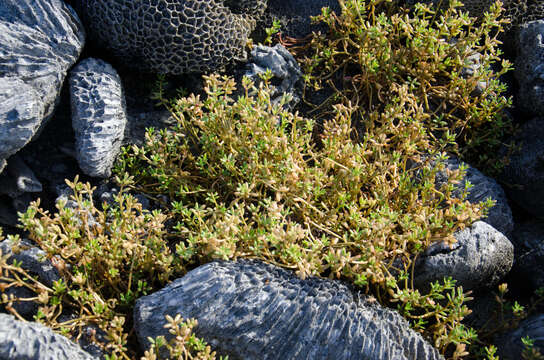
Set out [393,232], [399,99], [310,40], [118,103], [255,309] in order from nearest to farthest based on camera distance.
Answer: [255,309] → [393,232] → [118,103] → [399,99] → [310,40]

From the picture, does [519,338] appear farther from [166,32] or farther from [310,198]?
[166,32]

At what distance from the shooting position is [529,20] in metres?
4.47

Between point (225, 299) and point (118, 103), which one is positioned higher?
point (118, 103)

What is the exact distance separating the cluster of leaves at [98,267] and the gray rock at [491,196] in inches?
88.2

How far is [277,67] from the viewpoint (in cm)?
401

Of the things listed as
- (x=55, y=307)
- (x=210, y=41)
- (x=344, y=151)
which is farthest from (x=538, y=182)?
(x=55, y=307)

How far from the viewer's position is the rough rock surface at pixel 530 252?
135 inches

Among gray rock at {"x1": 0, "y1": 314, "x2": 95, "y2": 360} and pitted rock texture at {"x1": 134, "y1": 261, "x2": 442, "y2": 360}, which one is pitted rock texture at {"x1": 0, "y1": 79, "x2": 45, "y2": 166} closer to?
gray rock at {"x1": 0, "y1": 314, "x2": 95, "y2": 360}

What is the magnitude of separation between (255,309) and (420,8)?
111 inches

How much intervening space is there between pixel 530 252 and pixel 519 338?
2.64 feet

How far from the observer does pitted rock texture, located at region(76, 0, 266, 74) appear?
3.45 m

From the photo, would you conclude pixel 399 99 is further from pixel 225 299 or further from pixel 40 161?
pixel 40 161

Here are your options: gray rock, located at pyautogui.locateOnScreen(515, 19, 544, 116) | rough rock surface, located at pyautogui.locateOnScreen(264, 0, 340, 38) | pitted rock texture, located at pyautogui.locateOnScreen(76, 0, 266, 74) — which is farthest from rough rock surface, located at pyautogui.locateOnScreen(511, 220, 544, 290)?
pitted rock texture, located at pyautogui.locateOnScreen(76, 0, 266, 74)

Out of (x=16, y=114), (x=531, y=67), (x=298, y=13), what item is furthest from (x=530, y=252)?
(x=16, y=114)
